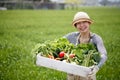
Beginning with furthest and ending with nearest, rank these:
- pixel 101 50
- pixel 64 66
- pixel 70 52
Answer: pixel 70 52 < pixel 101 50 < pixel 64 66

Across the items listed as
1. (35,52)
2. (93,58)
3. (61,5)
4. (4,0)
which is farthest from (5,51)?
(61,5)

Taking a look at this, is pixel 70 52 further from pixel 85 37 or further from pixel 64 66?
pixel 64 66

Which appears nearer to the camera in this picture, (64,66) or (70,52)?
(64,66)

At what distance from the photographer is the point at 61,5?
212ft

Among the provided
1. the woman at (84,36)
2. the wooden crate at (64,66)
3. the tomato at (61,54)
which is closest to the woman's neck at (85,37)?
the woman at (84,36)

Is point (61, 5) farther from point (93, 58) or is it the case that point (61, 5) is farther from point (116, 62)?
point (93, 58)

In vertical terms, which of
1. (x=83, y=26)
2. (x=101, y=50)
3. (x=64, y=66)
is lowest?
(x=64, y=66)

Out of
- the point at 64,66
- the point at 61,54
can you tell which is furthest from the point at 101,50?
the point at 64,66

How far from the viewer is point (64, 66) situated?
17.1 ft

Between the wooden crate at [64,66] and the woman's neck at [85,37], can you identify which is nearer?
the wooden crate at [64,66]

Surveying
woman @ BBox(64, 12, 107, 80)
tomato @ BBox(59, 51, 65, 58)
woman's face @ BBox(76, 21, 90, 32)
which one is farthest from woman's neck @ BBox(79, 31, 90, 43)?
tomato @ BBox(59, 51, 65, 58)

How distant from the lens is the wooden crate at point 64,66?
5039 millimetres

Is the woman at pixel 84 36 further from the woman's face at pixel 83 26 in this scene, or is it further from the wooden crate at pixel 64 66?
the wooden crate at pixel 64 66

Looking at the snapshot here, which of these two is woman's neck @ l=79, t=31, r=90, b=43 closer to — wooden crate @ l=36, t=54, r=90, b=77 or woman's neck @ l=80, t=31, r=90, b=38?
woman's neck @ l=80, t=31, r=90, b=38
